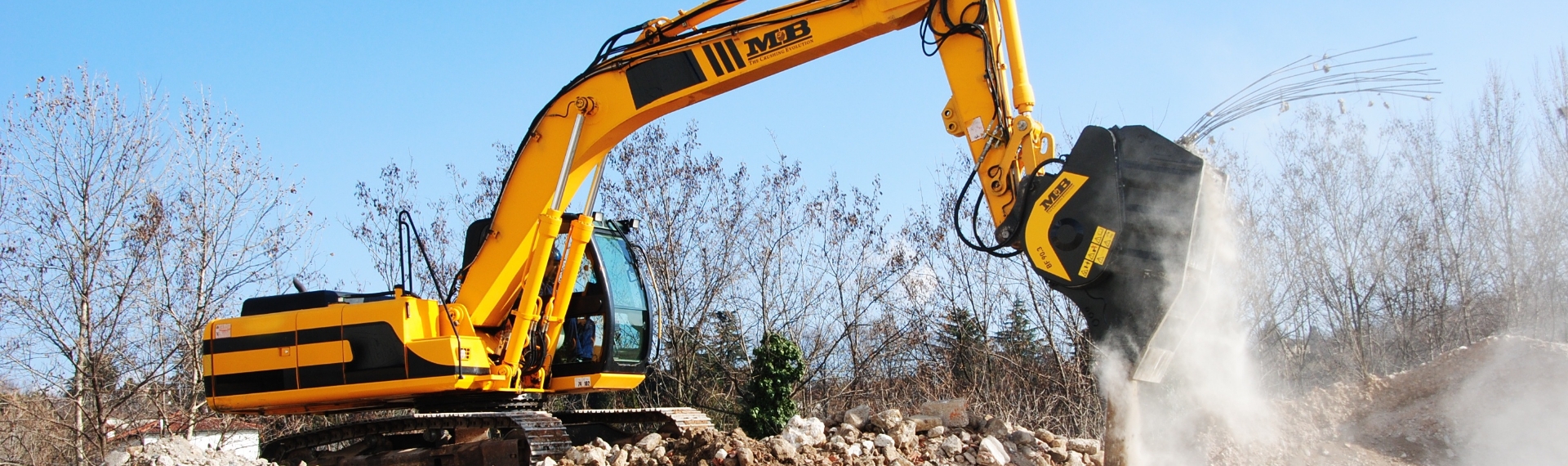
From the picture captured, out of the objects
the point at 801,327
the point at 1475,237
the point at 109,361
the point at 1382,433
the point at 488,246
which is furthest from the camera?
the point at 1475,237

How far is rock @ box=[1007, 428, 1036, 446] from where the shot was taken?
25.0 ft

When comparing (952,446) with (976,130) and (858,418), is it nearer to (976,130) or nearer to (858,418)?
(858,418)

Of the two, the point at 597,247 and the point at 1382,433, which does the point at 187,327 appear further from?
the point at 1382,433

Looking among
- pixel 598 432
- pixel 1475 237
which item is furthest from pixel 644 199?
pixel 1475 237

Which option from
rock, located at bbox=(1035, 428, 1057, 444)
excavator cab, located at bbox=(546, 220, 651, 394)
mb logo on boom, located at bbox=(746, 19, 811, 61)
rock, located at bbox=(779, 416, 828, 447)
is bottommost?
rock, located at bbox=(1035, 428, 1057, 444)

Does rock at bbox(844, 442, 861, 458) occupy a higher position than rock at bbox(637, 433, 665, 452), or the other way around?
rock at bbox(637, 433, 665, 452)

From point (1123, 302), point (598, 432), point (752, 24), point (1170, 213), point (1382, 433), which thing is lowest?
point (1382, 433)

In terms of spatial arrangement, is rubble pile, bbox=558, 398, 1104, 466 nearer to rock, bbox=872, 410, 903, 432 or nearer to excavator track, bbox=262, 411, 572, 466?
rock, bbox=872, 410, 903, 432

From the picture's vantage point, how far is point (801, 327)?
58.1 ft

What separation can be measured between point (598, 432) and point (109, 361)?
6661 mm

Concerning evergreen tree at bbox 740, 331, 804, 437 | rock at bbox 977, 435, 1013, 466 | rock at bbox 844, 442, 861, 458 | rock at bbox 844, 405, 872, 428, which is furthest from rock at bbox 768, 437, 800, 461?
evergreen tree at bbox 740, 331, 804, 437

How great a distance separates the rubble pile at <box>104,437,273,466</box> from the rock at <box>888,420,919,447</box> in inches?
161

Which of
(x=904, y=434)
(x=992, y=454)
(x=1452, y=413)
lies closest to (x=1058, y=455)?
(x=992, y=454)

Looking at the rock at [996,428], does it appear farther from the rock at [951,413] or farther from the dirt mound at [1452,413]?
the dirt mound at [1452,413]
